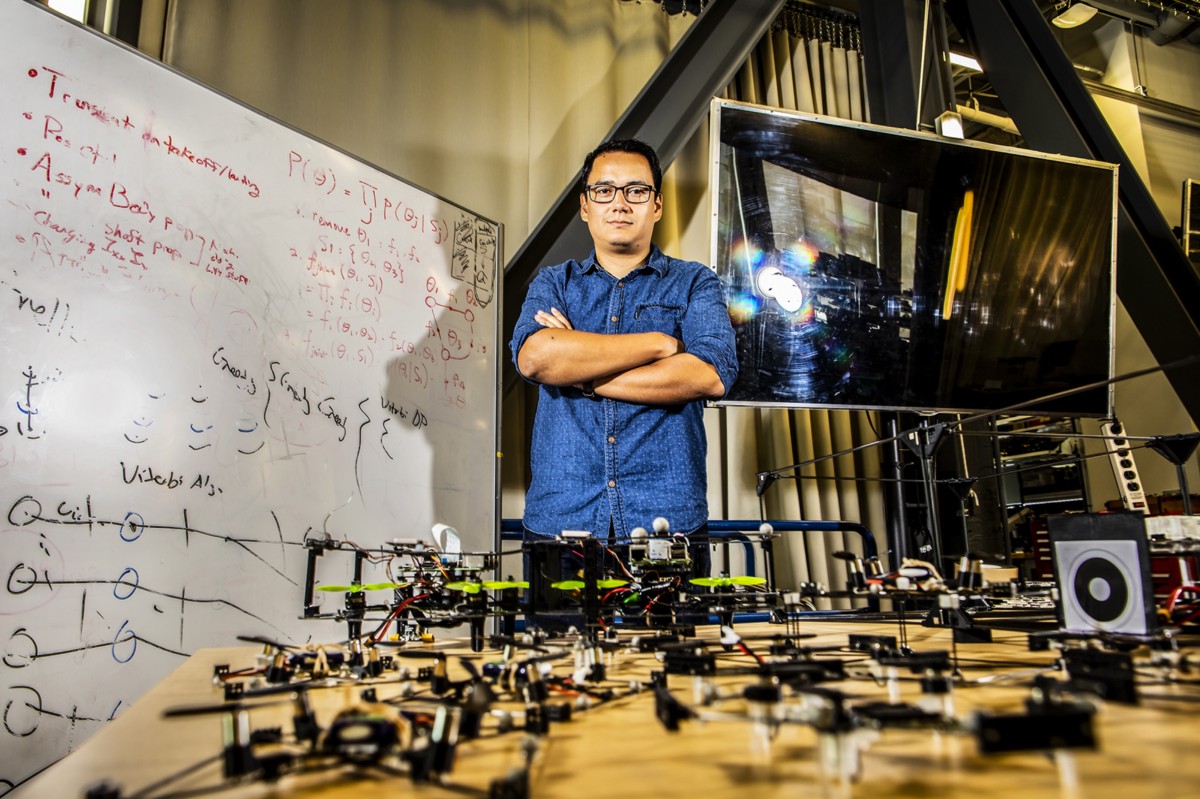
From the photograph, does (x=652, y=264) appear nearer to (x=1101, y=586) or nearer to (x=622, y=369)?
(x=622, y=369)

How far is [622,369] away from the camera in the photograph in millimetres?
1428

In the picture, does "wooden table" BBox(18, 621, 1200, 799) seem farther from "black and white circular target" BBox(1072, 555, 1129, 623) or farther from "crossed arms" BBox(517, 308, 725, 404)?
"crossed arms" BBox(517, 308, 725, 404)

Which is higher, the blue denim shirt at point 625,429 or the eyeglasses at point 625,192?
the eyeglasses at point 625,192

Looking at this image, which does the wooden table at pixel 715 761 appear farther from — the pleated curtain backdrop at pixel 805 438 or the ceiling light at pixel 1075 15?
the ceiling light at pixel 1075 15

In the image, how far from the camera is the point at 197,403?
1.65m

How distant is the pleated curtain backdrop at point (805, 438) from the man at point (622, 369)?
157 centimetres

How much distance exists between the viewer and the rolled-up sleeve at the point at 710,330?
149 cm

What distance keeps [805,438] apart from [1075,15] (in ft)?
10.1

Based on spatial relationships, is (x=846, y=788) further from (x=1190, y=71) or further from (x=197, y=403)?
(x=1190, y=71)

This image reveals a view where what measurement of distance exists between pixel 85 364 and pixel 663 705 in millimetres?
1483

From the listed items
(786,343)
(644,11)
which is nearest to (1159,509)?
(786,343)

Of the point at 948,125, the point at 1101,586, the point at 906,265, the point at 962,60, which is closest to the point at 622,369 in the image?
the point at 1101,586

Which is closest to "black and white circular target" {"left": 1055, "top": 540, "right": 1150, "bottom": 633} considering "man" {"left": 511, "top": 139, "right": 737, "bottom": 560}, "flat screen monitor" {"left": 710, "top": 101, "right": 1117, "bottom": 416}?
"man" {"left": 511, "top": 139, "right": 737, "bottom": 560}

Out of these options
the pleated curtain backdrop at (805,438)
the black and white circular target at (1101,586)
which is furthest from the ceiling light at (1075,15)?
the black and white circular target at (1101,586)
